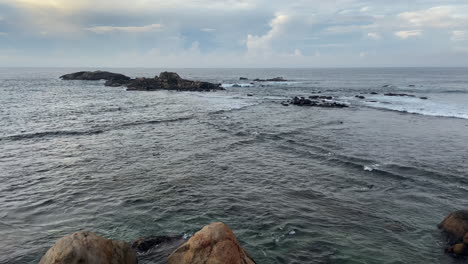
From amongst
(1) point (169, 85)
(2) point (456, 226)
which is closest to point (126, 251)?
(2) point (456, 226)

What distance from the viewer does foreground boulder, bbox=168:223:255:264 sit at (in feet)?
25.9

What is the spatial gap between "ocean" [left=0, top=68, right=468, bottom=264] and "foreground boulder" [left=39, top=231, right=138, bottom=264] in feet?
Answer: 6.73

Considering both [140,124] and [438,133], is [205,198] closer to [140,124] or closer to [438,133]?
[140,124]

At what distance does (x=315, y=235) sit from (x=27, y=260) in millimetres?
10471

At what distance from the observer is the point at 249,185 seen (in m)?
17.6

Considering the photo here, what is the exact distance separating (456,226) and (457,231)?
8.9 inches

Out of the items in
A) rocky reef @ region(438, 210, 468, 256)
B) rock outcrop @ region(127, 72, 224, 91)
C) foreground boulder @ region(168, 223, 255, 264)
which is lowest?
rocky reef @ region(438, 210, 468, 256)

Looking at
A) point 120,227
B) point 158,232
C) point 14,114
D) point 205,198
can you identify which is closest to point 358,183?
point 205,198

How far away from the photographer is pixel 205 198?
15711 mm

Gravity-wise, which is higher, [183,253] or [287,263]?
[183,253]

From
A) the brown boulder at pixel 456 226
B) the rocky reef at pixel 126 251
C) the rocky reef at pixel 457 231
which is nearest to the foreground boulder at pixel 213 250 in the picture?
the rocky reef at pixel 126 251

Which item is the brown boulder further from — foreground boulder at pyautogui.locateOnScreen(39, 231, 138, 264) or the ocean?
foreground boulder at pyautogui.locateOnScreen(39, 231, 138, 264)

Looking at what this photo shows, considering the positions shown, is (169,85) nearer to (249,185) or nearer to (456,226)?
(249,185)

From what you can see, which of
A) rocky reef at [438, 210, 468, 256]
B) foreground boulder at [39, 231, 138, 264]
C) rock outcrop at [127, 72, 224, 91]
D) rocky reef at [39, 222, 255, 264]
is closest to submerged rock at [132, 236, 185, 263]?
rocky reef at [39, 222, 255, 264]
